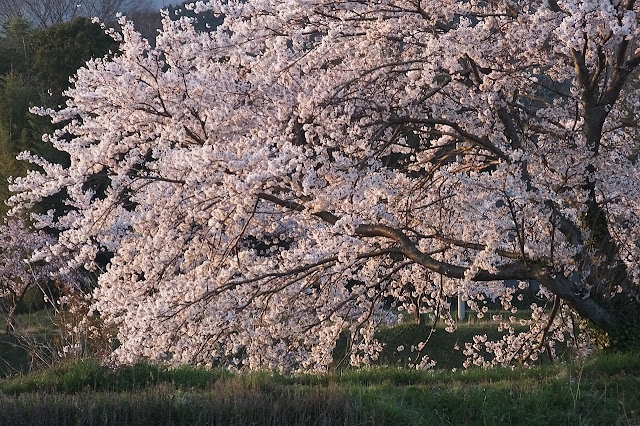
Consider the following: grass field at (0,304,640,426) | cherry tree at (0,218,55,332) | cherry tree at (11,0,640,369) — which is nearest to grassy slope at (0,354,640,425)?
grass field at (0,304,640,426)

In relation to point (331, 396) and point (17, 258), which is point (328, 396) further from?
point (17, 258)

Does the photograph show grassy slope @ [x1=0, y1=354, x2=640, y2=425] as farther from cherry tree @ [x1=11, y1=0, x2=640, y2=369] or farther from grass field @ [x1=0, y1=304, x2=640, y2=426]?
cherry tree @ [x1=11, y1=0, x2=640, y2=369]

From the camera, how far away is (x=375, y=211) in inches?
275

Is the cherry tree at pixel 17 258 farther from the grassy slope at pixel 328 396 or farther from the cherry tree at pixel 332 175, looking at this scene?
the grassy slope at pixel 328 396

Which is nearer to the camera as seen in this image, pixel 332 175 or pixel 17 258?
pixel 332 175

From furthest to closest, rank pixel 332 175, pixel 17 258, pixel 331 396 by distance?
pixel 17 258, pixel 332 175, pixel 331 396

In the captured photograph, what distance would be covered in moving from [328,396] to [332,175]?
6.67ft

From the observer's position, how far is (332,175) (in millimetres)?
6969

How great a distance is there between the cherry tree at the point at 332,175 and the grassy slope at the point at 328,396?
747 millimetres

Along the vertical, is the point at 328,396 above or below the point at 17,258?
below

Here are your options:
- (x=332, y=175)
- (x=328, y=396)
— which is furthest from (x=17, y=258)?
(x=328, y=396)

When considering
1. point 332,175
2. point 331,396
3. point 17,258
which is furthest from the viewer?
point 17,258

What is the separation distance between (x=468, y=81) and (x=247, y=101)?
2.29 metres

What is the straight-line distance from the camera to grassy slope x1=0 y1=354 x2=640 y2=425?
5590mm
